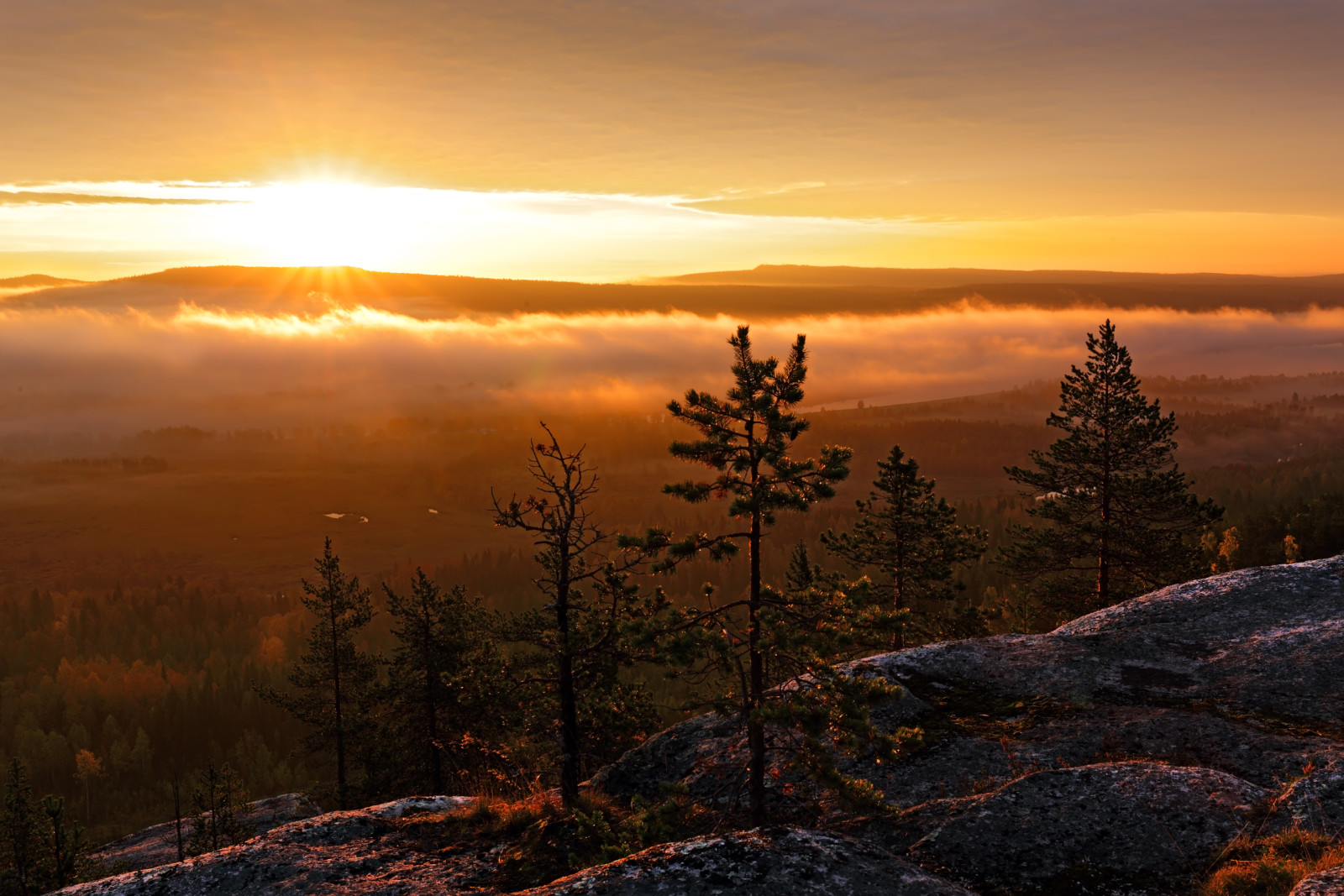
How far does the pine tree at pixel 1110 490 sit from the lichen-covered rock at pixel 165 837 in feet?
178

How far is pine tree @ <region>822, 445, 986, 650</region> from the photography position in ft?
125

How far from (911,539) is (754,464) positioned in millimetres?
26099

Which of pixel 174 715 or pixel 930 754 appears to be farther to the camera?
pixel 174 715

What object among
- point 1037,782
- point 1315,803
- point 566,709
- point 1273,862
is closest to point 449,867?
point 566,709

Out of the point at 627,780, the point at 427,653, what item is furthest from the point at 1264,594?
the point at 427,653

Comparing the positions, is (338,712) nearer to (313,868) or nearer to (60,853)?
(60,853)

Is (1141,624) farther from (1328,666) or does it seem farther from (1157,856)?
(1157,856)

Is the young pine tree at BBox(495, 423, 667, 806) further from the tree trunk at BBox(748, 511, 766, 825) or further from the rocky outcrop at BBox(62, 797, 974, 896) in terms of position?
the rocky outcrop at BBox(62, 797, 974, 896)

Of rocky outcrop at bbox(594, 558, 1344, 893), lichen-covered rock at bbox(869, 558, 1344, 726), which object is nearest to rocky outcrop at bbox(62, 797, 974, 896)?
rocky outcrop at bbox(594, 558, 1344, 893)

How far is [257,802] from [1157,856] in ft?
292

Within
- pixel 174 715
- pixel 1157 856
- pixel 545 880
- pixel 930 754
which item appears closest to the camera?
pixel 1157 856

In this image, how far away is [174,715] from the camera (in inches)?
6403

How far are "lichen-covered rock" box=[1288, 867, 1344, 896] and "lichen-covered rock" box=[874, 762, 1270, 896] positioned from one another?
81.2 inches

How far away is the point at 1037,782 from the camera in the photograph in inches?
583
